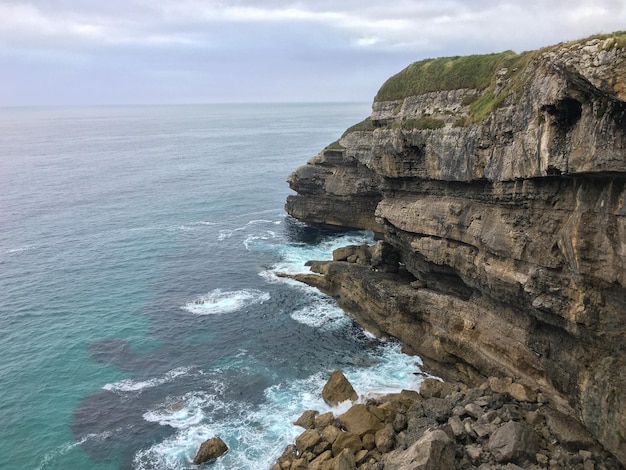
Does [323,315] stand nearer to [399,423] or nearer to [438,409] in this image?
[399,423]

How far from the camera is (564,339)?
28.7 m

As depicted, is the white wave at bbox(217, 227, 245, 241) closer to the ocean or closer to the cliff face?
the ocean

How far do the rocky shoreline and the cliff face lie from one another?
158 centimetres

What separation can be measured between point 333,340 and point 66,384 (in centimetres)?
2389

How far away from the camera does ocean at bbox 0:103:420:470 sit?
33844 mm

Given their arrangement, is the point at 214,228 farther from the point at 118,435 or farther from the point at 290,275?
the point at 118,435

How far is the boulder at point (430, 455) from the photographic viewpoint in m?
23.5

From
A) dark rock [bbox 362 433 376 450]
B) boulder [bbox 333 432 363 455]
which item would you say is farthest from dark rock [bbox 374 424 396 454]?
boulder [bbox 333 432 363 455]

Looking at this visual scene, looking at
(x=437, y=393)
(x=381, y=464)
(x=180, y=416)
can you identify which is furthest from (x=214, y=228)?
(x=381, y=464)

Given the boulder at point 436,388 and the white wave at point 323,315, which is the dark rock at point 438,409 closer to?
the boulder at point 436,388

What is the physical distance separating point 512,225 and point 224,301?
1346 inches

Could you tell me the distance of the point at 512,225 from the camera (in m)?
31.5

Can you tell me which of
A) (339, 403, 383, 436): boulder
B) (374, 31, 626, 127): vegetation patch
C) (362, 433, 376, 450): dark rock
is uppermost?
(374, 31, 626, 127): vegetation patch

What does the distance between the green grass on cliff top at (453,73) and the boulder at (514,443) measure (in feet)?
73.1
